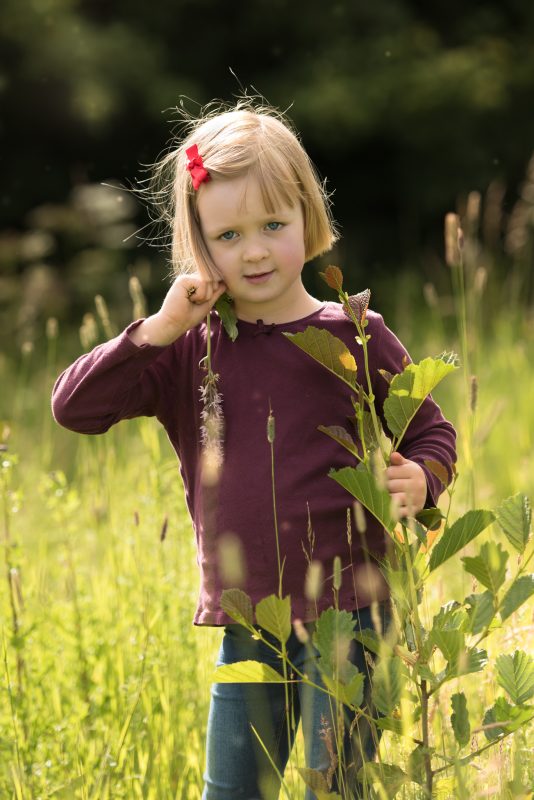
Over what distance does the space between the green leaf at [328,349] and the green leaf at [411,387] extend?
0.06 m

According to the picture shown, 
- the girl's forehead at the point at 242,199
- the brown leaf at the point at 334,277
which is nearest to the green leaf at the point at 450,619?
the brown leaf at the point at 334,277

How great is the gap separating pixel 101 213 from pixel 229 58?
2.67m

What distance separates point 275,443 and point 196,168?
0.45 m

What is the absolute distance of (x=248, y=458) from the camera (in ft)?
5.69

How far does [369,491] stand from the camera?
1.36 metres

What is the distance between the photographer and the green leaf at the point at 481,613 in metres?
1.38

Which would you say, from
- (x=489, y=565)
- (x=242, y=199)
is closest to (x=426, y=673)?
(x=489, y=565)

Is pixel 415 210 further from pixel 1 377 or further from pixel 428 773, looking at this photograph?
pixel 428 773

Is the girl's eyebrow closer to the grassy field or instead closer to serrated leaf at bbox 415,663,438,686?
the grassy field

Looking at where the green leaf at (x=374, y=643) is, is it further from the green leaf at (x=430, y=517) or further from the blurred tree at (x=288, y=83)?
the blurred tree at (x=288, y=83)

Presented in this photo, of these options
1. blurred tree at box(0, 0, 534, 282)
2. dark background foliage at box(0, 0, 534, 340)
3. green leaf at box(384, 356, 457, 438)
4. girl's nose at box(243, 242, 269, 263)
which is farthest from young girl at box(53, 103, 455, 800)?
blurred tree at box(0, 0, 534, 282)

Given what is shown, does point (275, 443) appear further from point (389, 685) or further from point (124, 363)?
point (389, 685)

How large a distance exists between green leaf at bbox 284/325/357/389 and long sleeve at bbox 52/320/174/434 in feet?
1.10

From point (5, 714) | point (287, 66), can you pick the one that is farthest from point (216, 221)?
point (287, 66)
